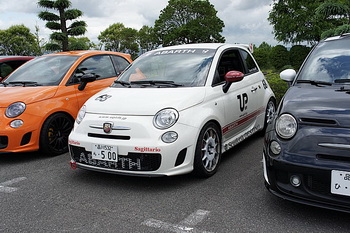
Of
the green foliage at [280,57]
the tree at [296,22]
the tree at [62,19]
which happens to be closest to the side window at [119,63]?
the tree at [62,19]

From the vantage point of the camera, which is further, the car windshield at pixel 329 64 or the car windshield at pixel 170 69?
the car windshield at pixel 170 69

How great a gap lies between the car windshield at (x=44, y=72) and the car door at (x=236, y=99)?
2494 mm

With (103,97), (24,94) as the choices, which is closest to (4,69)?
(24,94)

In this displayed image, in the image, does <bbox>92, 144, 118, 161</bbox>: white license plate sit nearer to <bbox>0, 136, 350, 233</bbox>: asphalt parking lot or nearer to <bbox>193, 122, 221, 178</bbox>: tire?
<bbox>0, 136, 350, 233</bbox>: asphalt parking lot

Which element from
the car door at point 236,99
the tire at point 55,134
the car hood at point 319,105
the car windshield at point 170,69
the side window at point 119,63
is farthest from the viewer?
the side window at point 119,63

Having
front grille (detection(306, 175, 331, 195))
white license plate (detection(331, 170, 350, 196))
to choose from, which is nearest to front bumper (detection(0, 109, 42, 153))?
front grille (detection(306, 175, 331, 195))

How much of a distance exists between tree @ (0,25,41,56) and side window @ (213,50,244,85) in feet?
132

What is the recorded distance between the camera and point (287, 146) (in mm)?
2754

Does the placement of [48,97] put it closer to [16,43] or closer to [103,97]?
[103,97]

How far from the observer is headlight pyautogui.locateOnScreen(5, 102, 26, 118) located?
15.2ft

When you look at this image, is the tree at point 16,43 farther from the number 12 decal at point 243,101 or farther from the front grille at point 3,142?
the number 12 decal at point 243,101

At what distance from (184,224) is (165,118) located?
3.58ft

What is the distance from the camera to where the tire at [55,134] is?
4.87 m

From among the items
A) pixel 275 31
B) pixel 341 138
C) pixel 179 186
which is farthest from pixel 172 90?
pixel 275 31
